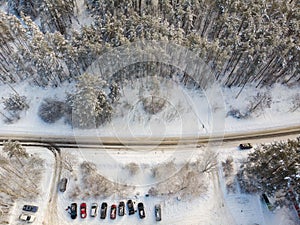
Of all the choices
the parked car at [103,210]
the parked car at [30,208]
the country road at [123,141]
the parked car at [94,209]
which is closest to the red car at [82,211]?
the parked car at [94,209]

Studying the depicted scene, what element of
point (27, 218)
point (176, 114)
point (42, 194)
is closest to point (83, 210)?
point (42, 194)

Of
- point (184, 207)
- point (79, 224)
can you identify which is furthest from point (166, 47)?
point (79, 224)

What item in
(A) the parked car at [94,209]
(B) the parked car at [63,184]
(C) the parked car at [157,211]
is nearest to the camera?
(C) the parked car at [157,211]

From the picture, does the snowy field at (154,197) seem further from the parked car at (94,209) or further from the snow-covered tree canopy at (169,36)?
the snow-covered tree canopy at (169,36)

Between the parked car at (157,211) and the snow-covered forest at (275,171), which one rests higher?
the snow-covered forest at (275,171)

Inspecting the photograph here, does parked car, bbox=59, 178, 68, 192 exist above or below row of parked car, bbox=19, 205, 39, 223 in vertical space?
above

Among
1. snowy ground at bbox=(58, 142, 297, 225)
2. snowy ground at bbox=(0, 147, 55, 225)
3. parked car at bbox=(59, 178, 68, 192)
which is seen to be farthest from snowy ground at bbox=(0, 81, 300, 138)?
parked car at bbox=(59, 178, 68, 192)

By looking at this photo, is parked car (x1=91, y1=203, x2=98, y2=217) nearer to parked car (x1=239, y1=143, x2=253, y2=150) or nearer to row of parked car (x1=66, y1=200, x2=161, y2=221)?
row of parked car (x1=66, y1=200, x2=161, y2=221)

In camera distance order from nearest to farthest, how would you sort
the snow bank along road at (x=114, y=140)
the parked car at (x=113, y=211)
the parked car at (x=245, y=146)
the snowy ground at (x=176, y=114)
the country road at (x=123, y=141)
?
the parked car at (x=113, y=211) < the parked car at (x=245, y=146) < the country road at (x=123, y=141) < the snow bank along road at (x=114, y=140) < the snowy ground at (x=176, y=114)

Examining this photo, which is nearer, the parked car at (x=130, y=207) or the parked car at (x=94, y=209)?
the parked car at (x=94, y=209)
